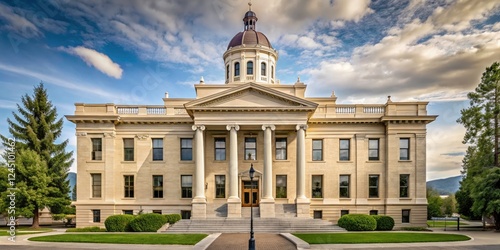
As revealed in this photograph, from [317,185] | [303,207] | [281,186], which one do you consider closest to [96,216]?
[281,186]

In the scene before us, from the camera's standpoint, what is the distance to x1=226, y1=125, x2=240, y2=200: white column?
33.6m

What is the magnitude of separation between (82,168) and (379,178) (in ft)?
108

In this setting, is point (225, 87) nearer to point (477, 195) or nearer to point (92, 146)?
point (92, 146)

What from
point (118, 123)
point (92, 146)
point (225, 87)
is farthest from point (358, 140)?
point (92, 146)

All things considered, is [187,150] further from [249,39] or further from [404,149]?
[404,149]

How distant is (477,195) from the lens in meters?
30.0

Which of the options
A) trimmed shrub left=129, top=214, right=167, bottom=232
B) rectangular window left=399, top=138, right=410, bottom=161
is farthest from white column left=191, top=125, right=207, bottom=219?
rectangular window left=399, top=138, right=410, bottom=161

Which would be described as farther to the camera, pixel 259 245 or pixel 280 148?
pixel 280 148

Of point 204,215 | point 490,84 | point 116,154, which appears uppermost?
point 490,84

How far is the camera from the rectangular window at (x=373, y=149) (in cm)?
3766

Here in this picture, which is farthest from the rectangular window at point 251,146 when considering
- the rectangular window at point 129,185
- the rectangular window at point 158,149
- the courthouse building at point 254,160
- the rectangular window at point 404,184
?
the rectangular window at point 404,184

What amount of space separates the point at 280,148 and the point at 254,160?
3303 mm

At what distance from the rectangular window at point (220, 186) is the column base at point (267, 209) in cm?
593

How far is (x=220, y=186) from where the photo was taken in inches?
1470
